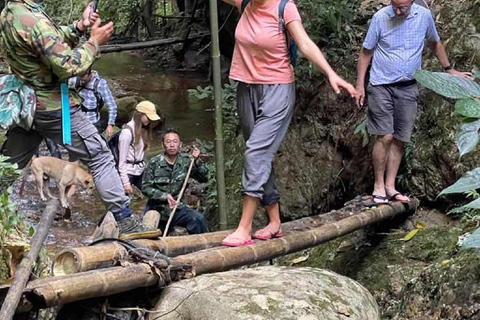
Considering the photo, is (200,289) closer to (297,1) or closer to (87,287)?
(87,287)

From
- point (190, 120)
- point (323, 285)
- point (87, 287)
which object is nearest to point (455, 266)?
point (323, 285)

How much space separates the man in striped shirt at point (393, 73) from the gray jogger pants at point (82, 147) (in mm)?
1669

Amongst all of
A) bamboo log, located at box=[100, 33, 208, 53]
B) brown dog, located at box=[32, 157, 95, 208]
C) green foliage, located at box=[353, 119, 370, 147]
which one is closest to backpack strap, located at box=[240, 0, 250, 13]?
green foliage, located at box=[353, 119, 370, 147]

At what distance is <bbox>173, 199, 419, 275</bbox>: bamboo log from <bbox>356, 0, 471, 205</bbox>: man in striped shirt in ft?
0.60

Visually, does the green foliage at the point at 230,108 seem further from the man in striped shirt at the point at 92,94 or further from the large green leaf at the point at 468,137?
the large green leaf at the point at 468,137

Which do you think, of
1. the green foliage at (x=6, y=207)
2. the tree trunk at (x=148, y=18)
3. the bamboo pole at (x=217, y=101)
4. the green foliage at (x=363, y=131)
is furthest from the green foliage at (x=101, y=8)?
the green foliage at (x=6, y=207)

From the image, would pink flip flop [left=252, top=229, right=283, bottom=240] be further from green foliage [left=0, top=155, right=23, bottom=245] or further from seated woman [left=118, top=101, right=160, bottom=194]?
seated woman [left=118, top=101, right=160, bottom=194]

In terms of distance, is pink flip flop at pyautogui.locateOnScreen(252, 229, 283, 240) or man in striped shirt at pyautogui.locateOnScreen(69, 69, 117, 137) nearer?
pink flip flop at pyautogui.locateOnScreen(252, 229, 283, 240)

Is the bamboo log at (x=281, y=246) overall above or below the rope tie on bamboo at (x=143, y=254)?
below

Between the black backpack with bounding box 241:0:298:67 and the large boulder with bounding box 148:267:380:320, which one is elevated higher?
the black backpack with bounding box 241:0:298:67

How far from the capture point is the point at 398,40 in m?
4.67

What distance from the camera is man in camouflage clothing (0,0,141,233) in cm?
374

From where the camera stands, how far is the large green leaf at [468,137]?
4.55 feet

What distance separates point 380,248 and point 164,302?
2344 mm
